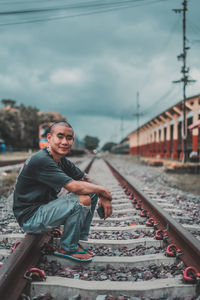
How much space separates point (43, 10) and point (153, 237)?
10.4 meters

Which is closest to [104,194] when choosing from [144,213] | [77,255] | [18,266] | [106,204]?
[106,204]

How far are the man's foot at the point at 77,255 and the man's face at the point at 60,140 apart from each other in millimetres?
913

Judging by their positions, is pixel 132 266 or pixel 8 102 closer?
pixel 132 266

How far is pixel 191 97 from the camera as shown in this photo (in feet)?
69.5

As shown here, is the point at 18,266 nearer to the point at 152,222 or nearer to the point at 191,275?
the point at 191,275

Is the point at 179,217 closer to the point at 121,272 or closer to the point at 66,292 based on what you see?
the point at 121,272

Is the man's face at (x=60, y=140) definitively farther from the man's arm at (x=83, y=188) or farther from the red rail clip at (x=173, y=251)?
the red rail clip at (x=173, y=251)

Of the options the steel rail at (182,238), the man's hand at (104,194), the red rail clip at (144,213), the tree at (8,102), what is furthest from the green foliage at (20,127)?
the man's hand at (104,194)

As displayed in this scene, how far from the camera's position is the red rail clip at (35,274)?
2.21 m

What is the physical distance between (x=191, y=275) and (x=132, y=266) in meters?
0.59

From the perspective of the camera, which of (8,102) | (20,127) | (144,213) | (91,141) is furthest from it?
(91,141)

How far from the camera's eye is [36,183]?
2.72m

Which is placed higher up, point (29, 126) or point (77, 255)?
point (29, 126)

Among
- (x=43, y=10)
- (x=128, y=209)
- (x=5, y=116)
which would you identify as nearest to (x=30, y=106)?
(x=5, y=116)
